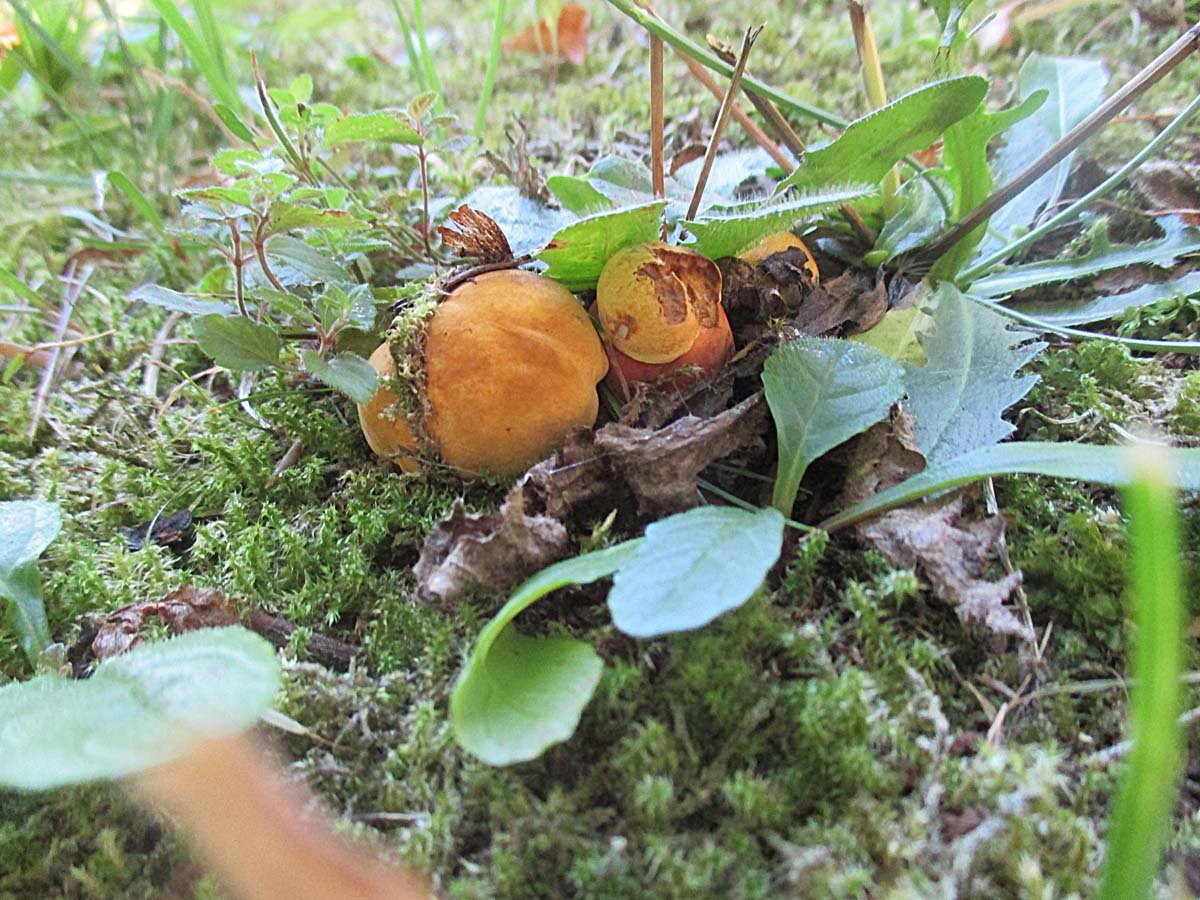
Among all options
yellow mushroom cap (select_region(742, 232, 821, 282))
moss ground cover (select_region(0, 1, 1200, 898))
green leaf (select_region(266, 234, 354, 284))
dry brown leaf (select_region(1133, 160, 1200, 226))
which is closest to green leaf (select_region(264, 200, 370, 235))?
green leaf (select_region(266, 234, 354, 284))

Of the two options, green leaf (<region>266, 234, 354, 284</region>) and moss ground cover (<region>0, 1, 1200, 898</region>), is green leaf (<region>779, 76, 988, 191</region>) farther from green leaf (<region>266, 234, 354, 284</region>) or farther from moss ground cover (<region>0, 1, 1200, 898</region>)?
green leaf (<region>266, 234, 354, 284</region>)

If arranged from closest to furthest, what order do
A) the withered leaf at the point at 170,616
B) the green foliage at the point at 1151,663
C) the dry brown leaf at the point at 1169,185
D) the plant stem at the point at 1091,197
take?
the green foliage at the point at 1151,663, the withered leaf at the point at 170,616, the plant stem at the point at 1091,197, the dry brown leaf at the point at 1169,185

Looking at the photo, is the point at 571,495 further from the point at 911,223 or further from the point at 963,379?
the point at 911,223

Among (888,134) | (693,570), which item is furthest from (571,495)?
(888,134)

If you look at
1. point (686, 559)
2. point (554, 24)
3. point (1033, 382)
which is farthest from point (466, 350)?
point (554, 24)

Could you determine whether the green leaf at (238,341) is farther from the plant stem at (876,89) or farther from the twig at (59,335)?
the plant stem at (876,89)

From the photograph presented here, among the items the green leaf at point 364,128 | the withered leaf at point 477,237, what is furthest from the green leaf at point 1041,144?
the green leaf at point 364,128

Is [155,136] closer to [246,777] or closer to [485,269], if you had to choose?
[485,269]
